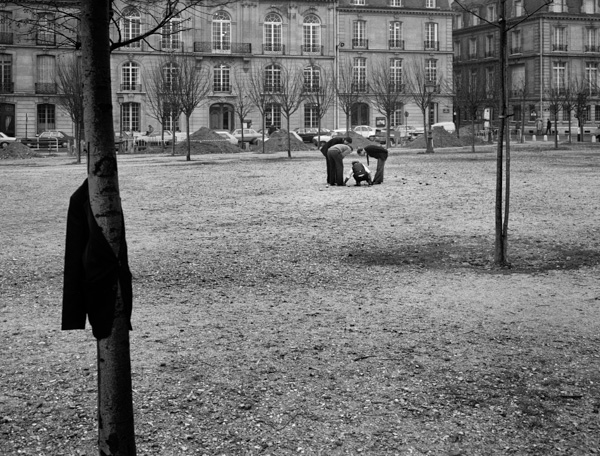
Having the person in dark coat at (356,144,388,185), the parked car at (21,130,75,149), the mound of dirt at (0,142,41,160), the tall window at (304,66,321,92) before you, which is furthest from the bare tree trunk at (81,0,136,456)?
the tall window at (304,66,321,92)

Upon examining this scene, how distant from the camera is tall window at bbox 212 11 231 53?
62.2 m

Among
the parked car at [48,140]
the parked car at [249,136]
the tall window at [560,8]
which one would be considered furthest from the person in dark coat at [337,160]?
the tall window at [560,8]

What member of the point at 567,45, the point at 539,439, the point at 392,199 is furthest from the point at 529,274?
the point at 567,45

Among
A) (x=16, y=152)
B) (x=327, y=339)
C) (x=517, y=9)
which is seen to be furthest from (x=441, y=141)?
(x=327, y=339)

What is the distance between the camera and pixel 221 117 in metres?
63.6

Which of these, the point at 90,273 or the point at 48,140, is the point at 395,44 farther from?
the point at 90,273

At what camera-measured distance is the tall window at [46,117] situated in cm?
6069

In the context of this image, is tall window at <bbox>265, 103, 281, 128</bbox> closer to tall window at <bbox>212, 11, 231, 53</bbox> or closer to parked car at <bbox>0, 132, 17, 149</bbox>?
tall window at <bbox>212, 11, 231, 53</bbox>

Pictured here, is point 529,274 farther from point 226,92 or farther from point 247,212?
point 226,92

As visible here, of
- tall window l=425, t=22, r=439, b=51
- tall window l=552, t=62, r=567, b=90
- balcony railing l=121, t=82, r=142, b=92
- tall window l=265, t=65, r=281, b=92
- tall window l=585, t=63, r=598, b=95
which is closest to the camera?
balcony railing l=121, t=82, r=142, b=92

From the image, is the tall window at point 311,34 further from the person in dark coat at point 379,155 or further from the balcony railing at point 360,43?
the person in dark coat at point 379,155

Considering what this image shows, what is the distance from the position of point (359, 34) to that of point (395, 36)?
286 cm

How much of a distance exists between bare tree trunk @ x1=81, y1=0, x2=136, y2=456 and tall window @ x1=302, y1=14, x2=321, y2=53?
6108 centimetres

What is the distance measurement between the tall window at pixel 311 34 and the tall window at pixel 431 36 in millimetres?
8773
